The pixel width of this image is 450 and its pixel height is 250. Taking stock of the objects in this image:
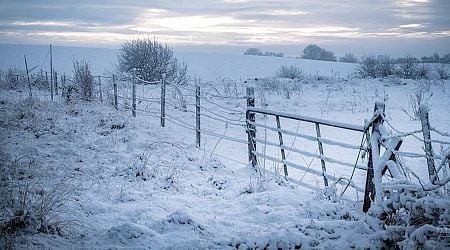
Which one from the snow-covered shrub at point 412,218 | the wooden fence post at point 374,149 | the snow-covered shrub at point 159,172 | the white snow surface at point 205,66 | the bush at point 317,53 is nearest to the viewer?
the snow-covered shrub at point 412,218

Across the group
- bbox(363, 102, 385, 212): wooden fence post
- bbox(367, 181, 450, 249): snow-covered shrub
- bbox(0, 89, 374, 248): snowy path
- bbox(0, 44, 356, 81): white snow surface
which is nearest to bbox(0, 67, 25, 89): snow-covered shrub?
bbox(0, 44, 356, 81): white snow surface

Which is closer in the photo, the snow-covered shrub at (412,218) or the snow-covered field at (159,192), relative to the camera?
the snow-covered shrub at (412,218)

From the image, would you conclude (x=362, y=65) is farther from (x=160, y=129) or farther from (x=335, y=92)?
(x=160, y=129)

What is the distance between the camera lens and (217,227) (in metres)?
4.13

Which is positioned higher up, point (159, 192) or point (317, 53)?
point (317, 53)

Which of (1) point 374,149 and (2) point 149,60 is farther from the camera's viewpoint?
(2) point 149,60

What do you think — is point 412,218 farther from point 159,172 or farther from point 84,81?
point 84,81

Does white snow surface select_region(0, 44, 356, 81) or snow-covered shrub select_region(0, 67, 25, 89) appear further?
white snow surface select_region(0, 44, 356, 81)

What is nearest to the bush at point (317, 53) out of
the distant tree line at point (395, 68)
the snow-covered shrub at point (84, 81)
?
the distant tree line at point (395, 68)

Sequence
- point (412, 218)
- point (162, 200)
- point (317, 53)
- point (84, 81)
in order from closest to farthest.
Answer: point (412, 218), point (162, 200), point (84, 81), point (317, 53)

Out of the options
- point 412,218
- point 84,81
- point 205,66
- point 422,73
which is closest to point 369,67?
point 422,73

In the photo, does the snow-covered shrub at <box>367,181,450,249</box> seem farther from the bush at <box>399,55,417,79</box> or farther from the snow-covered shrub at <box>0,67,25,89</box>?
the bush at <box>399,55,417,79</box>

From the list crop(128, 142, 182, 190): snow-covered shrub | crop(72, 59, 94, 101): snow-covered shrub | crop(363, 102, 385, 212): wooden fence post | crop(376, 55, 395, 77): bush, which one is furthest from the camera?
crop(376, 55, 395, 77): bush

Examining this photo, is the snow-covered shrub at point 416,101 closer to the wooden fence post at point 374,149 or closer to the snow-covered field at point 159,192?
the snow-covered field at point 159,192
